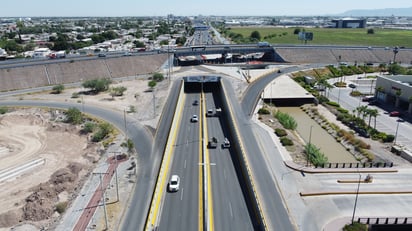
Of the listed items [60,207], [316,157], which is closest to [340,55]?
[316,157]

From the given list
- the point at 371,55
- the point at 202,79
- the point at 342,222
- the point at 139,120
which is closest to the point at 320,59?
the point at 371,55

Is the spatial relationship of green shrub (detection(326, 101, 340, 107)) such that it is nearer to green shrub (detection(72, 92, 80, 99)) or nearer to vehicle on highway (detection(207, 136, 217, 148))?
vehicle on highway (detection(207, 136, 217, 148))

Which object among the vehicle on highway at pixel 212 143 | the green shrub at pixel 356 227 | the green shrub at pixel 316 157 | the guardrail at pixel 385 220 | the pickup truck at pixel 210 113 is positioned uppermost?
the pickup truck at pixel 210 113

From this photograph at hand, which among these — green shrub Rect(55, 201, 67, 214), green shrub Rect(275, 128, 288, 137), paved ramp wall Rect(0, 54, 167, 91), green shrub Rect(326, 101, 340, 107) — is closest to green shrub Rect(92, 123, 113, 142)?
green shrub Rect(55, 201, 67, 214)

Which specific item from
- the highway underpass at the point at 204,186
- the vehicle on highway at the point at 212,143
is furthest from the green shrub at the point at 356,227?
the vehicle on highway at the point at 212,143

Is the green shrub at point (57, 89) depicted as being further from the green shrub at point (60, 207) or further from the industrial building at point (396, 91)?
the industrial building at point (396, 91)

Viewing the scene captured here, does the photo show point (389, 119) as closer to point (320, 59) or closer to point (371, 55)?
point (320, 59)
